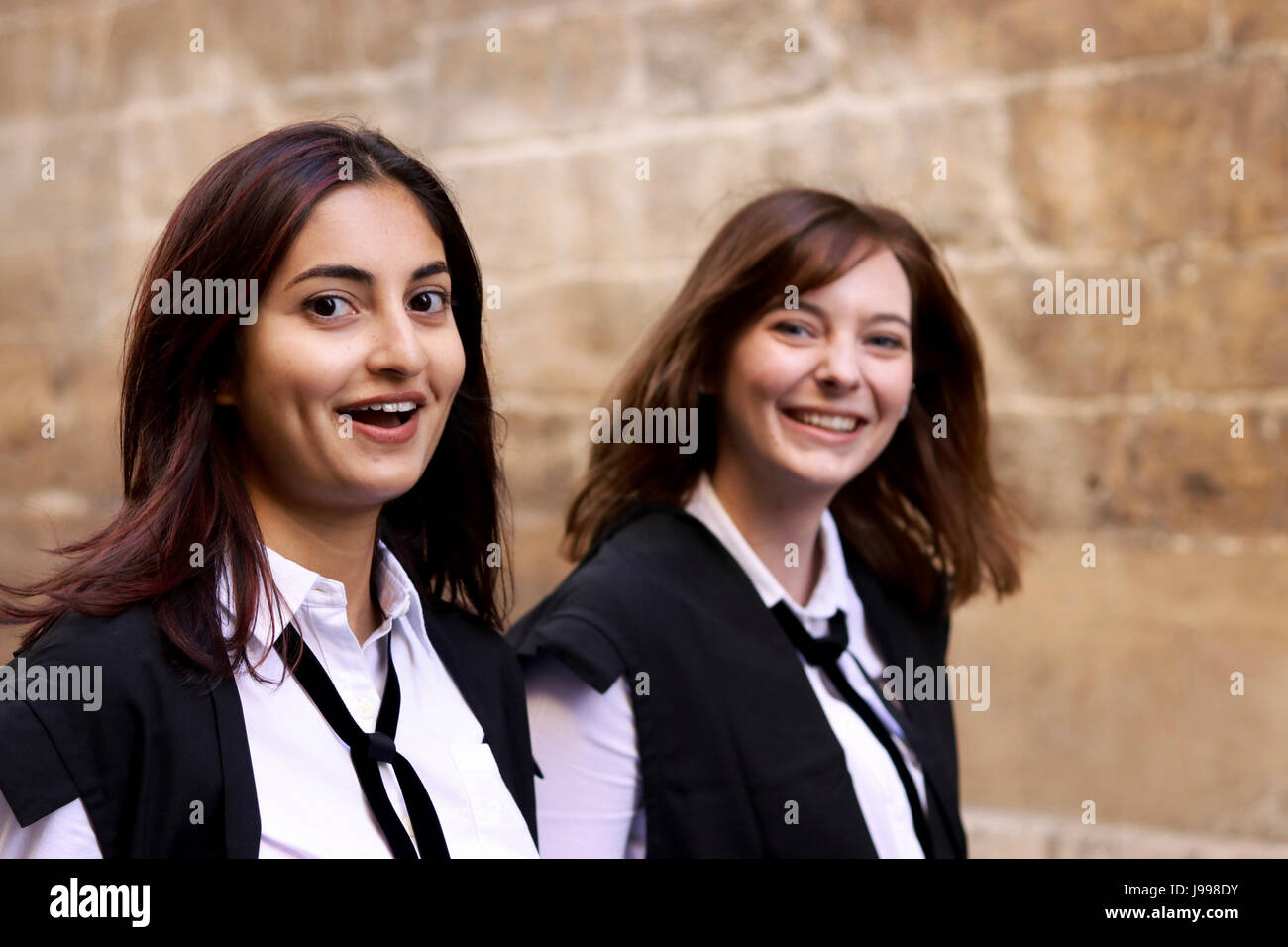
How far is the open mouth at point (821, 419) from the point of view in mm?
2764

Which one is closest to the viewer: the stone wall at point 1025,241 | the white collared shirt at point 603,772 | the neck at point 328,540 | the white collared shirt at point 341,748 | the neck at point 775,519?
the white collared shirt at point 341,748

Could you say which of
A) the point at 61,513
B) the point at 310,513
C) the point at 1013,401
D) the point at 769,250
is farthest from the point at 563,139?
the point at 310,513

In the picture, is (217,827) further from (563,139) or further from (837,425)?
(563,139)

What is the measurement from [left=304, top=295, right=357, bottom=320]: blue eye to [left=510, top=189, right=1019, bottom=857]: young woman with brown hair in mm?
813

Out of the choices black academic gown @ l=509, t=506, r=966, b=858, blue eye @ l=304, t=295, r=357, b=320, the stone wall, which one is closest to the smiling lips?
blue eye @ l=304, t=295, r=357, b=320

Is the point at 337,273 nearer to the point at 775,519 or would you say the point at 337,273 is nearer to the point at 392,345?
the point at 392,345

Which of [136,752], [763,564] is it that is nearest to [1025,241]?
[763,564]

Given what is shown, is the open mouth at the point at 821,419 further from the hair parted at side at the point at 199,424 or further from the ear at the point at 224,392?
the ear at the point at 224,392

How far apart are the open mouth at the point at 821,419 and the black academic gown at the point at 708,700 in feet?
1.00

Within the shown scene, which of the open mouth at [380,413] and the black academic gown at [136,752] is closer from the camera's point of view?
the black academic gown at [136,752]

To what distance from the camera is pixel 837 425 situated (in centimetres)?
277

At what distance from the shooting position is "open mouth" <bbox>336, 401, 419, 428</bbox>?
186 cm

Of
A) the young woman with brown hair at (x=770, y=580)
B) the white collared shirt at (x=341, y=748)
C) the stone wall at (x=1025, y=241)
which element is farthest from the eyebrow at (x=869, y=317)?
the white collared shirt at (x=341, y=748)

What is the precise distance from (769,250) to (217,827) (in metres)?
1.61
